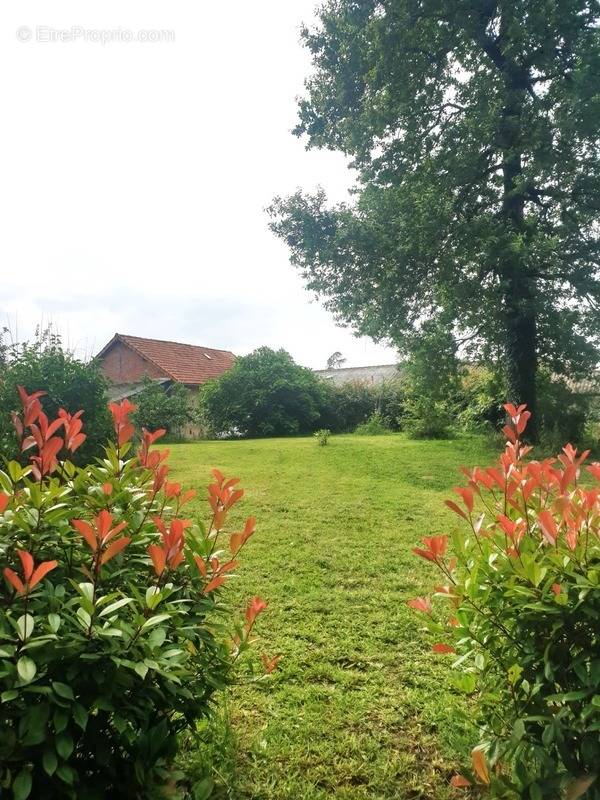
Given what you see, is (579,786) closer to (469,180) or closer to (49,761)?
(49,761)

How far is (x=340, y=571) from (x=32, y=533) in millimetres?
3137

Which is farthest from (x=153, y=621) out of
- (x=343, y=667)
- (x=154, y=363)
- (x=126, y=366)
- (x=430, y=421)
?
(x=126, y=366)

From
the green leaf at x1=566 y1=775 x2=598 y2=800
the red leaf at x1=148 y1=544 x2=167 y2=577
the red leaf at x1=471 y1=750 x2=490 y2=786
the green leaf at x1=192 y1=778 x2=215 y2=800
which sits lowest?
the green leaf at x1=192 y1=778 x2=215 y2=800

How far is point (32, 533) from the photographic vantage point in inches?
52.1

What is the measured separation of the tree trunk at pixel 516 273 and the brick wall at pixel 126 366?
17.9m

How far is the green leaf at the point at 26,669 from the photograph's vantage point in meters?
0.99

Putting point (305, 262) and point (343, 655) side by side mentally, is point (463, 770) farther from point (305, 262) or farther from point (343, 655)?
point (305, 262)

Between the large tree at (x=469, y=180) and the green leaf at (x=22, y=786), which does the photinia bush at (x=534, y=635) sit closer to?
the green leaf at (x=22, y=786)

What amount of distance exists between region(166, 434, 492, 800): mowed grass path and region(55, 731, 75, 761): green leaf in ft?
2.90

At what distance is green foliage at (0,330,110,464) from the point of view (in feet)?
22.9

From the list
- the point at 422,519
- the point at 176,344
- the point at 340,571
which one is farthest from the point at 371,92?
the point at 176,344

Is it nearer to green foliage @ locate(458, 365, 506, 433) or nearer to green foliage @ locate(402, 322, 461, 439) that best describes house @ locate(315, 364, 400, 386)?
green foliage @ locate(458, 365, 506, 433)

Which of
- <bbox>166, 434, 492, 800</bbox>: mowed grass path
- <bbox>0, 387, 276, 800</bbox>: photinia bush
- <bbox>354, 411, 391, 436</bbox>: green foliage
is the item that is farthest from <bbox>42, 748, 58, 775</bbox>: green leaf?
<bbox>354, 411, 391, 436</bbox>: green foliage

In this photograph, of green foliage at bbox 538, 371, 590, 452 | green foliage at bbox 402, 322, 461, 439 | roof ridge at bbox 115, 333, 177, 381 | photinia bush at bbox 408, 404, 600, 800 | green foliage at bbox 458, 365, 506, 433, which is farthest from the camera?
roof ridge at bbox 115, 333, 177, 381
